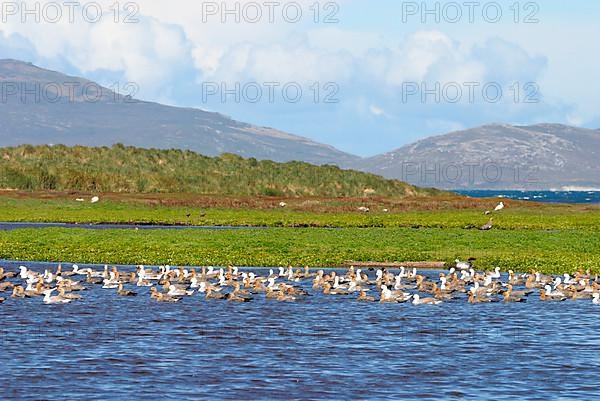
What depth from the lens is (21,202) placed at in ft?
297

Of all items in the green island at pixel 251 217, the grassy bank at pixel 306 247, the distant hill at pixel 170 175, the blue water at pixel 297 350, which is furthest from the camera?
the distant hill at pixel 170 175

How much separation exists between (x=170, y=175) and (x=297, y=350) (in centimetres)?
8844

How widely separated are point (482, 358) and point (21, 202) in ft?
226

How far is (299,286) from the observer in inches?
1628

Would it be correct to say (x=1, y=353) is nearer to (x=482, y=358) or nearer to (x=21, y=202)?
(x=482, y=358)

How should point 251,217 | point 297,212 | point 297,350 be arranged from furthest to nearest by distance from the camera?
point 297,212 < point 251,217 < point 297,350

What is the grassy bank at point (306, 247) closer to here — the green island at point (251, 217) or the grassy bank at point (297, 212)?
the green island at point (251, 217)

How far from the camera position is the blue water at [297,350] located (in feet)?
78.2

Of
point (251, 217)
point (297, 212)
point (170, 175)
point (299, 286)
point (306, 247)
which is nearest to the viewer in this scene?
point (299, 286)

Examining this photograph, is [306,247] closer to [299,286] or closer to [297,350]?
[299,286]

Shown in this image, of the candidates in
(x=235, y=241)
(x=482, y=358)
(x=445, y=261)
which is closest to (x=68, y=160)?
(x=235, y=241)

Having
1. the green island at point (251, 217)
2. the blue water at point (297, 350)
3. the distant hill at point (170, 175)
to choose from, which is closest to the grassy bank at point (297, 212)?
the green island at point (251, 217)

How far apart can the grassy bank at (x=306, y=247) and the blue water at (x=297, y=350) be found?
478 inches

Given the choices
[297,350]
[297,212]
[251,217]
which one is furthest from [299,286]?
[297,212]
